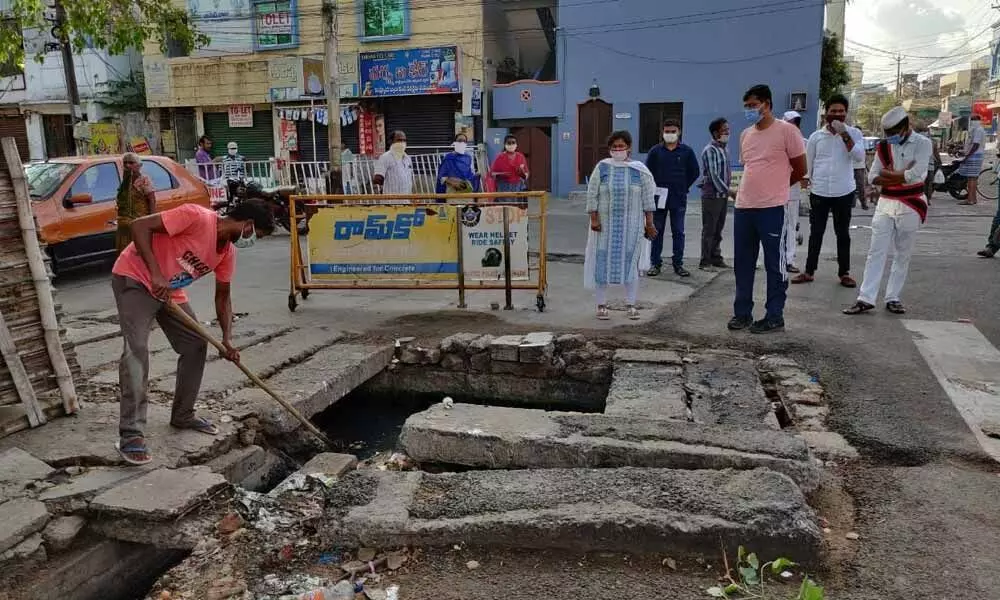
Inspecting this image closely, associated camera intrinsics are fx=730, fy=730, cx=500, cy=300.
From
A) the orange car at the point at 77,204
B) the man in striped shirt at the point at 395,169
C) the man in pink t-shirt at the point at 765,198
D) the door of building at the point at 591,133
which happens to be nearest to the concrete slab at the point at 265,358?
the man in pink t-shirt at the point at 765,198

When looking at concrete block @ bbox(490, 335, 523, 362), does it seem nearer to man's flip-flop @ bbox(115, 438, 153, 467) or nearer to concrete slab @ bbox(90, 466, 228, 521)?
concrete slab @ bbox(90, 466, 228, 521)

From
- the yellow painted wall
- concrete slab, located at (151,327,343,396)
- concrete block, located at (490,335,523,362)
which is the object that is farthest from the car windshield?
the yellow painted wall

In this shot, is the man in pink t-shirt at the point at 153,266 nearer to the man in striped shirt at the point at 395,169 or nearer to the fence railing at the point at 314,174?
the man in striped shirt at the point at 395,169

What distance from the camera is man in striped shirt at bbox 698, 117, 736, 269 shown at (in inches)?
336

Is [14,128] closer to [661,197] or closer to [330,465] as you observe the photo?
[330,465]

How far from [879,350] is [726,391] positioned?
1552mm

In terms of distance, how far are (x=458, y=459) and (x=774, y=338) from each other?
2935 millimetres

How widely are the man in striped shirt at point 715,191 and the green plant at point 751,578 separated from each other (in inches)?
248

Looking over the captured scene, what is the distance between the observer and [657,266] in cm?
864

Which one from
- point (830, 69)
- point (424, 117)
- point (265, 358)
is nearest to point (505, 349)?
point (265, 358)

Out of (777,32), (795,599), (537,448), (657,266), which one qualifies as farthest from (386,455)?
(777,32)

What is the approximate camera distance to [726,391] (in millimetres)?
4488

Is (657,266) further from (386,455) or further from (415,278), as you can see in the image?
(386,455)

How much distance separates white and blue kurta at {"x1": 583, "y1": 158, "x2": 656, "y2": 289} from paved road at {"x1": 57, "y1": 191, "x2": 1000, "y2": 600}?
19.2 inches
